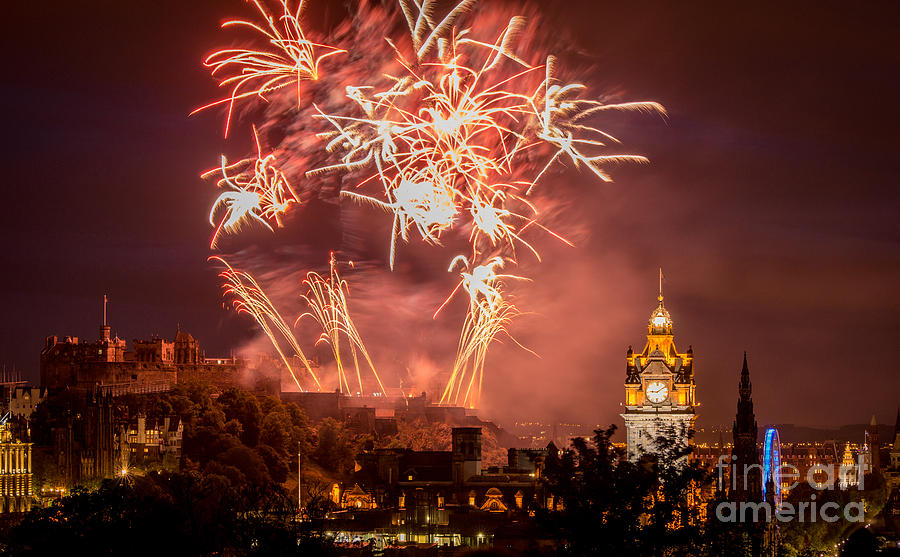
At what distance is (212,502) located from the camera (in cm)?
7056

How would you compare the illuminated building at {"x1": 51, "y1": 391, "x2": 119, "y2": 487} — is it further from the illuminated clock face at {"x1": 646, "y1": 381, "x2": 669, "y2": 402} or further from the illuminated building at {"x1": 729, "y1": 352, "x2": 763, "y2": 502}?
the illuminated building at {"x1": 729, "y1": 352, "x2": 763, "y2": 502}

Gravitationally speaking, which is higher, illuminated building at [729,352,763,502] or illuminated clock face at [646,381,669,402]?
illuminated clock face at [646,381,669,402]

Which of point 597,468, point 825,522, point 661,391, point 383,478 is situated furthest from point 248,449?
point 597,468

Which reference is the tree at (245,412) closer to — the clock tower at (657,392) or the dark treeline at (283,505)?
the dark treeline at (283,505)

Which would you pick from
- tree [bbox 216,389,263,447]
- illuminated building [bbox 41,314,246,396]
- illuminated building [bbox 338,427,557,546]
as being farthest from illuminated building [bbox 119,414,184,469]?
illuminated building [bbox 41,314,246,396]

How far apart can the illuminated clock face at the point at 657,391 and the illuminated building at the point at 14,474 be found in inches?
1776

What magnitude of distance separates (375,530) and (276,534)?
84.7 ft

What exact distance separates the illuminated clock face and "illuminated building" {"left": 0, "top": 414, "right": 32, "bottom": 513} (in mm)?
45100

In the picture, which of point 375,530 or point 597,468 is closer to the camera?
point 597,468

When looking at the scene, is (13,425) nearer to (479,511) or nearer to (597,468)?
(479,511)

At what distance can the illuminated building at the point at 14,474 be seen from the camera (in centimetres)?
9325

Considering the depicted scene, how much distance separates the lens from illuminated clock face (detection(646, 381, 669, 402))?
77.8 metres

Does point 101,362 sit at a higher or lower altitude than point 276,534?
higher

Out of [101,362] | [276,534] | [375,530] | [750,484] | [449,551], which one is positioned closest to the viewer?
[276,534]
